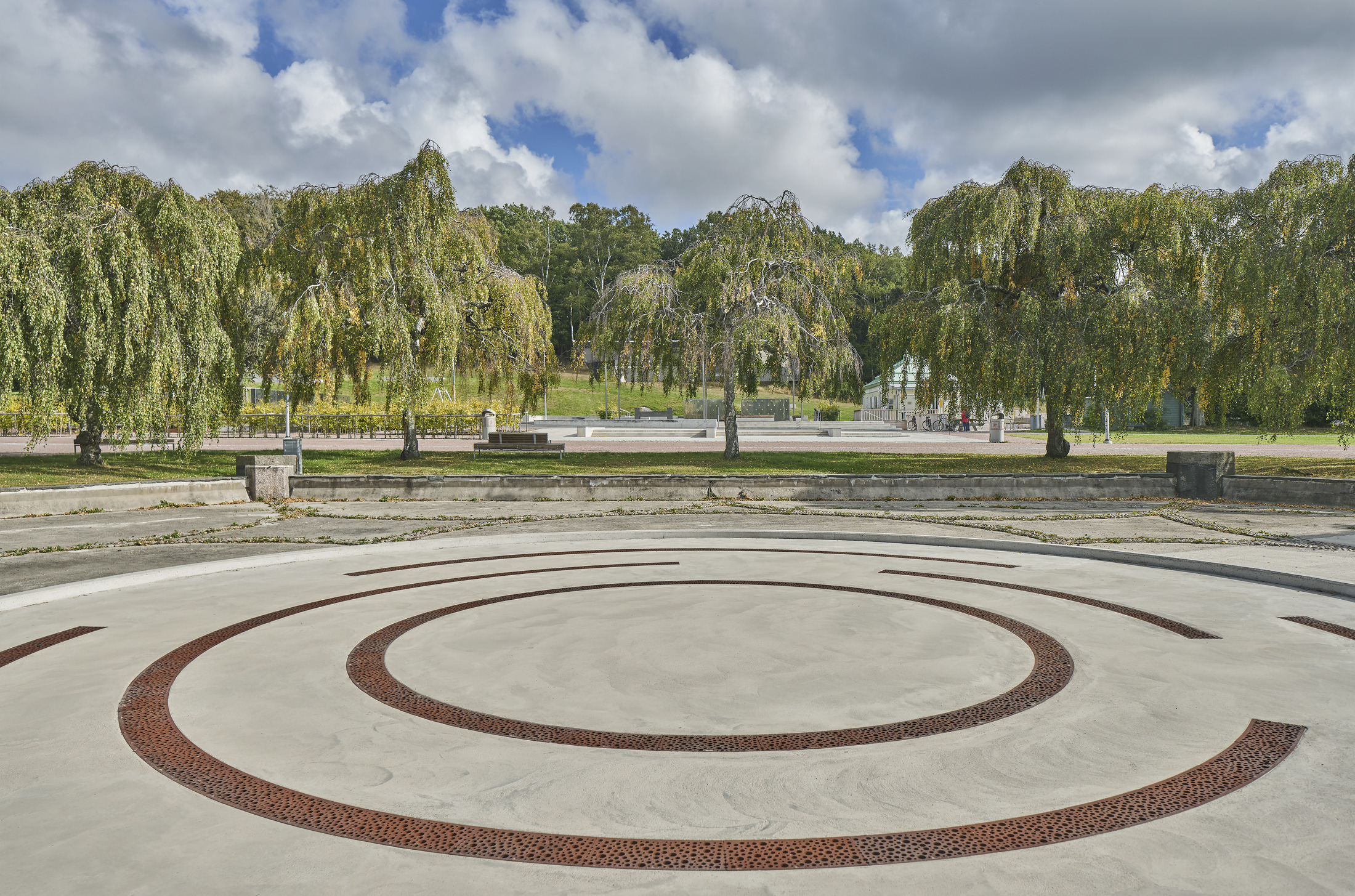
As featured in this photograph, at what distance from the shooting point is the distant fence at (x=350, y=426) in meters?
37.6

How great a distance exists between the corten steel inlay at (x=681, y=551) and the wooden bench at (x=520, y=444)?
15.0 metres

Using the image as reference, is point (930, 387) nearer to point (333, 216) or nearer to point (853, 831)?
point (333, 216)

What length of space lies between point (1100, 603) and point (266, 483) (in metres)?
13.9

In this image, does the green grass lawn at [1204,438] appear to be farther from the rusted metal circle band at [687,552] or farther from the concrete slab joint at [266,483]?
the concrete slab joint at [266,483]

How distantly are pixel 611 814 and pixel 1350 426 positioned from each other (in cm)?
1912

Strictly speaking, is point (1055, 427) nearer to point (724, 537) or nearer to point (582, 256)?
point (724, 537)

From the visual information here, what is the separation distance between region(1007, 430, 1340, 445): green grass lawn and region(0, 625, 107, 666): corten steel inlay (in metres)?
32.1

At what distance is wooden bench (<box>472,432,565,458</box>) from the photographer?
24.1m

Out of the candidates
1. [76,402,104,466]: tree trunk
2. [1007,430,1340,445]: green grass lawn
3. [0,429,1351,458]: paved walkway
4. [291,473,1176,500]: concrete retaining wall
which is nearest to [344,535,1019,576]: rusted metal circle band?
[291,473,1176,500]: concrete retaining wall

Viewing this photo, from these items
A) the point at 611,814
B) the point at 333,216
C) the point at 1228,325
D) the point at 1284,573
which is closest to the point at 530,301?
the point at 333,216

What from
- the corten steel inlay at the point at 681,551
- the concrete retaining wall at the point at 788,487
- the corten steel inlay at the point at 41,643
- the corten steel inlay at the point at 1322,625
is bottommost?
the corten steel inlay at the point at 41,643

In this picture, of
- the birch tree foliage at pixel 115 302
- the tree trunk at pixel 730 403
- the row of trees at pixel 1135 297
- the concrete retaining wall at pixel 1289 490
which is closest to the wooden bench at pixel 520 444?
the tree trunk at pixel 730 403

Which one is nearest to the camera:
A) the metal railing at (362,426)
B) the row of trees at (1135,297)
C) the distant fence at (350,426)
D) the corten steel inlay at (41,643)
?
the corten steel inlay at (41,643)

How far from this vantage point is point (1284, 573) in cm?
706
